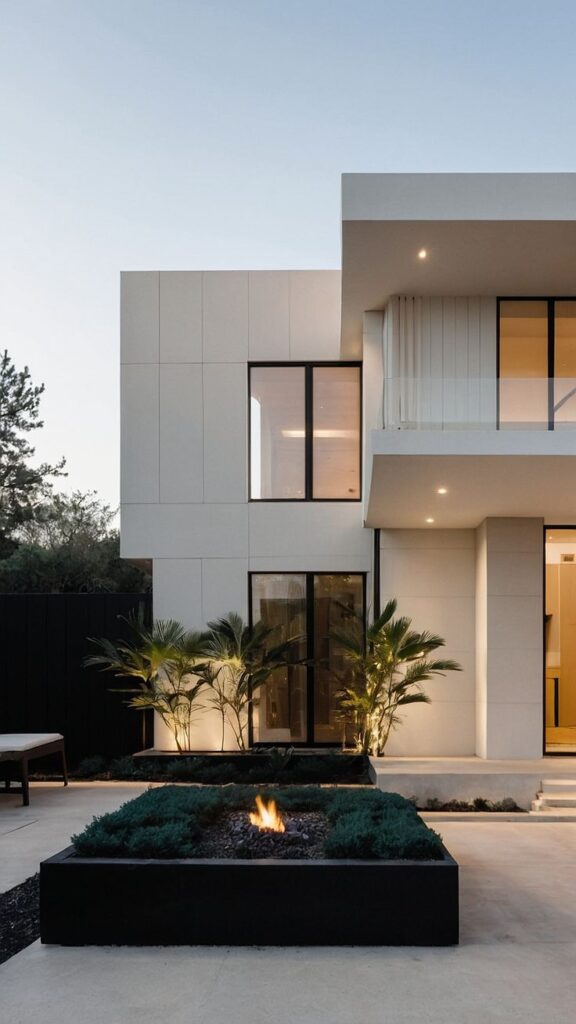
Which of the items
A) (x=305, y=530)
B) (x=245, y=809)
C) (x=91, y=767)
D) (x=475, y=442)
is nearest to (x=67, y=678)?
(x=91, y=767)

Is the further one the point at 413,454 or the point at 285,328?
the point at 285,328

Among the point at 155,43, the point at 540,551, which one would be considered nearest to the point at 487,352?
the point at 540,551

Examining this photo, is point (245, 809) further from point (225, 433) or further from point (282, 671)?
point (225, 433)

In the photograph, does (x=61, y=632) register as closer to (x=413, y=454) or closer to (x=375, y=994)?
(x=413, y=454)

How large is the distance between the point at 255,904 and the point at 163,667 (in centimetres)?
639

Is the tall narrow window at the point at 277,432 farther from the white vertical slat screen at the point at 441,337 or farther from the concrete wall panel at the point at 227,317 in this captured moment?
the white vertical slat screen at the point at 441,337

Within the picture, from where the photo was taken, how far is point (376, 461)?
830 centimetres

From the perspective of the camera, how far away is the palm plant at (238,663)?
420 inches

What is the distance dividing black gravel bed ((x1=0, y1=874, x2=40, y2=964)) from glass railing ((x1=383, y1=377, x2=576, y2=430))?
525 centimetres

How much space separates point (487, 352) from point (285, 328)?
9.65ft

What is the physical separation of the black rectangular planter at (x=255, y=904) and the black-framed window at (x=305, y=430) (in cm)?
707

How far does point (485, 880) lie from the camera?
6.33 metres

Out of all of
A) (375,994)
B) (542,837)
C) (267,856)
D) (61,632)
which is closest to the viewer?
(375,994)

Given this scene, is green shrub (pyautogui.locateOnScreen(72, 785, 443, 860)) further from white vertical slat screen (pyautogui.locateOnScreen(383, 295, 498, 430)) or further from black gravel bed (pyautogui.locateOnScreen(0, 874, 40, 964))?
white vertical slat screen (pyautogui.locateOnScreen(383, 295, 498, 430))
